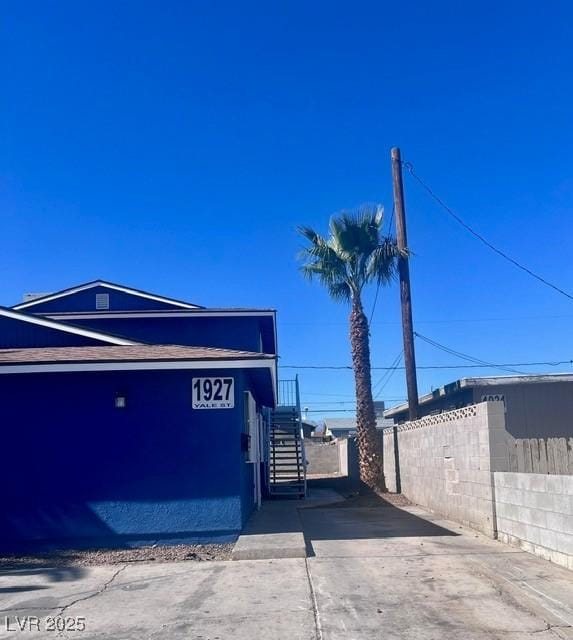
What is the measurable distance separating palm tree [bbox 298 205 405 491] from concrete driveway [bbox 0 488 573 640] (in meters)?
9.61

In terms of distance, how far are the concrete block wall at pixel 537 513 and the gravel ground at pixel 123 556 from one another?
12.8 feet

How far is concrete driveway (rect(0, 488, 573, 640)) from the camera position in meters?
5.79

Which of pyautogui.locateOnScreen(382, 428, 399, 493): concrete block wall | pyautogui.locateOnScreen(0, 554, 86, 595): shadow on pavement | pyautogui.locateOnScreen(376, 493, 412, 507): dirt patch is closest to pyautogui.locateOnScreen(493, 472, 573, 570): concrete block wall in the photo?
pyautogui.locateOnScreen(0, 554, 86, 595): shadow on pavement

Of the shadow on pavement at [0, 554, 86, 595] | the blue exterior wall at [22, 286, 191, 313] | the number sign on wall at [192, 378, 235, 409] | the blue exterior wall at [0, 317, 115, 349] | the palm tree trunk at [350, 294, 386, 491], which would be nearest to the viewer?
the shadow on pavement at [0, 554, 86, 595]

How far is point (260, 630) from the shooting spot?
5801 mm

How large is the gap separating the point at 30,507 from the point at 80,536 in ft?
2.73

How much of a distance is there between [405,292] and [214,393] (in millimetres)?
9988

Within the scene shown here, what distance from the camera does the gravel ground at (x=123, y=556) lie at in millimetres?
8984

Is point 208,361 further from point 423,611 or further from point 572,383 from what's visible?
point 572,383

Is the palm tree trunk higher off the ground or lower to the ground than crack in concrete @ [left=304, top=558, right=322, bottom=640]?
higher

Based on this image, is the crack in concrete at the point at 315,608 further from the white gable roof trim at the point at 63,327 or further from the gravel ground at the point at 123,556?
the white gable roof trim at the point at 63,327

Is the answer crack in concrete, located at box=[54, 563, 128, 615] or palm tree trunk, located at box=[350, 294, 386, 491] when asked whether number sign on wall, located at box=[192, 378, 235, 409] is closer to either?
crack in concrete, located at box=[54, 563, 128, 615]

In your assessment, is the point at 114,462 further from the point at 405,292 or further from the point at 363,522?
the point at 405,292

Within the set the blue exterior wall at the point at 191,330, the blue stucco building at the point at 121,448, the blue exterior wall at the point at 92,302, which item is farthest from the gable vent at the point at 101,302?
the blue stucco building at the point at 121,448
